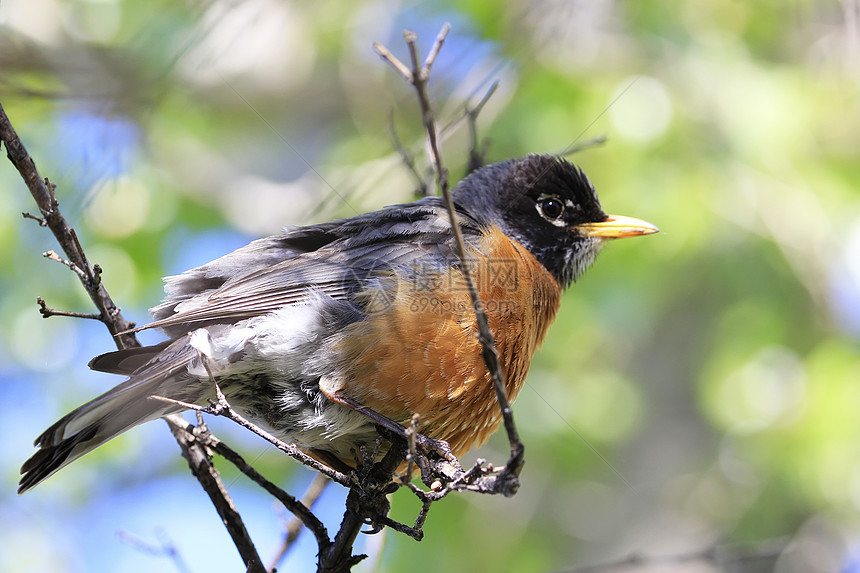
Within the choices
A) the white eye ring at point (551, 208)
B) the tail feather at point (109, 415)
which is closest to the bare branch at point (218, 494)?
the tail feather at point (109, 415)

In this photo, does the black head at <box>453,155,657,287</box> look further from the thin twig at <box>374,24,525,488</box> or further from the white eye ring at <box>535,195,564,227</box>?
the thin twig at <box>374,24,525,488</box>

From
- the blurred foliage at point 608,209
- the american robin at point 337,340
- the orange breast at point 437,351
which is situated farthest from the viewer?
the blurred foliage at point 608,209

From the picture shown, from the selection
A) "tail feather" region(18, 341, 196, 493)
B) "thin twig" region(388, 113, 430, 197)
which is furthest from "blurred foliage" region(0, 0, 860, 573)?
"tail feather" region(18, 341, 196, 493)

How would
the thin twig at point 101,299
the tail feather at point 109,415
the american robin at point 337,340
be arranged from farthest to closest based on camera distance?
the american robin at point 337,340 → the tail feather at point 109,415 → the thin twig at point 101,299

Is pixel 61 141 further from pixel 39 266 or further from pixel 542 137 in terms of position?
pixel 542 137

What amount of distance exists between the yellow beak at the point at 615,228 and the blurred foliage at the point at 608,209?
80 centimetres

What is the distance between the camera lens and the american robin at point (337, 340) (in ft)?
7.53

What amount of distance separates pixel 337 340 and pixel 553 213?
1376 mm

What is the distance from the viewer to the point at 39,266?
5020 mm

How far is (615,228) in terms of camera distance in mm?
3402

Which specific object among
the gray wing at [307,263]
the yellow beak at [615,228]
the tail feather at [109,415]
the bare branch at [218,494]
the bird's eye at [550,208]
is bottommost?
the bare branch at [218,494]

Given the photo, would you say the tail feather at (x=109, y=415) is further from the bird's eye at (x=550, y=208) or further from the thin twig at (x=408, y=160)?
the bird's eye at (x=550, y=208)

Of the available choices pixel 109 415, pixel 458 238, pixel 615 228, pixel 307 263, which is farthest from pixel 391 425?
pixel 615 228

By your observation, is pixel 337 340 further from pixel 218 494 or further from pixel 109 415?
pixel 109 415
